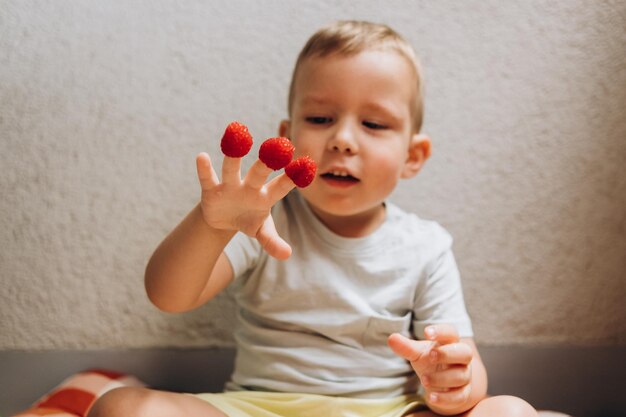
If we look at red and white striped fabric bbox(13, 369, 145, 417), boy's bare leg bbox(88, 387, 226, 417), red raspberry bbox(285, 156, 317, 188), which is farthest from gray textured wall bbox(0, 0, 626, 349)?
red raspberry bbox(285, 156, 317, 188)

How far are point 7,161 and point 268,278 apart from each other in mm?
418

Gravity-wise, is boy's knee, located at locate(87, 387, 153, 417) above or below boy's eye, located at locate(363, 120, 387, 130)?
below

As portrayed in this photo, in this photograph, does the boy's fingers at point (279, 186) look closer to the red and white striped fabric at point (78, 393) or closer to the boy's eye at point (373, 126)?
the boy's eye at point (373, 126)

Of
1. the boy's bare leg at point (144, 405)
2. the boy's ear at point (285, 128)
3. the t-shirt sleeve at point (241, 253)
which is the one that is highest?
the boy's ear at point (285, 128)

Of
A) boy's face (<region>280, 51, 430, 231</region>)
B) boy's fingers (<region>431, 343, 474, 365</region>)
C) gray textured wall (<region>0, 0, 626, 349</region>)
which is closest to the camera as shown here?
boy's fingers (<region>431, 343, 474, 365</region>)

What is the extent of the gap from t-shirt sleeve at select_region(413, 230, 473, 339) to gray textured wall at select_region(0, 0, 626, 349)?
16cm

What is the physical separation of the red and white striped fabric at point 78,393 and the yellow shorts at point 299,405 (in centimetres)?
19

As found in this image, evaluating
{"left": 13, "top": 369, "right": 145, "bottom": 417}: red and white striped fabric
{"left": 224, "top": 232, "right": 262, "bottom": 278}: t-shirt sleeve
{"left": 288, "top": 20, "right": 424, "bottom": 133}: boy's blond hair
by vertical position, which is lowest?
{"left": 13, "top": 369, "right": 145, "bottom": 417}: red and white striped fabric

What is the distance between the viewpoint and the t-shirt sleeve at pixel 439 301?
0.75m

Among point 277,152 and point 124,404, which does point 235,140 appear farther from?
point 124,404

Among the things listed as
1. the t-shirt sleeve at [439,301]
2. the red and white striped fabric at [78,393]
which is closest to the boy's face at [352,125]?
the t-shirt sleeve at [439,301]

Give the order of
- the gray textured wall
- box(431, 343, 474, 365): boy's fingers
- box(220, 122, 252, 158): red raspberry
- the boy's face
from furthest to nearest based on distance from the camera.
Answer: the gray textured wall < the boy's face < box(431, 343, 474, 365): boy's fingers < box(220, 122, 252, 158): red raspberry

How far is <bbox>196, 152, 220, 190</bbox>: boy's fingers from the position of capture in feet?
1.72

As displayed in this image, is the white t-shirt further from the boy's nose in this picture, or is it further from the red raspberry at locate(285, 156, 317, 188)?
the red raspberry at locate(285, 156, 317, 188)
